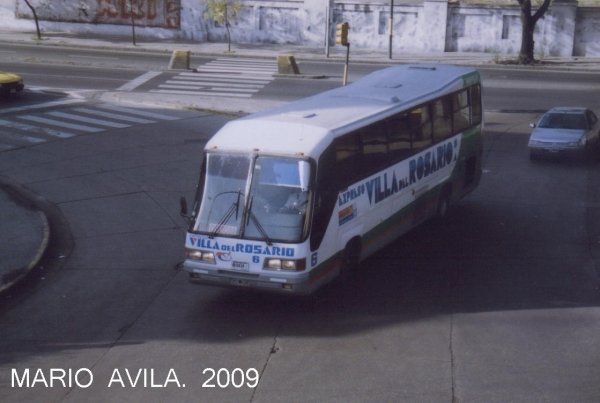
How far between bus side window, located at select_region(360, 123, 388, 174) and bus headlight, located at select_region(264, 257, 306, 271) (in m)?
2.62

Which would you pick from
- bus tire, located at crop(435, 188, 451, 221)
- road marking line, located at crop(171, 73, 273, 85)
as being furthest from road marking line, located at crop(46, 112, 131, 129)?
bus tire, located at crop(435, 188, 451, 221)

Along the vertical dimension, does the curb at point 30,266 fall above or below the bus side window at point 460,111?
below

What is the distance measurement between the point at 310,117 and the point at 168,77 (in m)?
Result: 27.4

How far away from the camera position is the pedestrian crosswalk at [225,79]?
38.6 meters

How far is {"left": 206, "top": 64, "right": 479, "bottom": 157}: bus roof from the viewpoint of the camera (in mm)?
14406

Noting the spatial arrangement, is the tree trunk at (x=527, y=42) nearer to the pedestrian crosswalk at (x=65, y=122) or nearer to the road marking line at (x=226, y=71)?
the road marking line at (x=226, y=71)

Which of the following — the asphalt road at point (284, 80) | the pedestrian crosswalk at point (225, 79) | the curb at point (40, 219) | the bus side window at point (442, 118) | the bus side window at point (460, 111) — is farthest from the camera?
the pedestrian crosswalk at point (225, 79)

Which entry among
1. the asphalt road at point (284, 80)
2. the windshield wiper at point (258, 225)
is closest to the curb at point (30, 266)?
the windshield wiper at point (258, 225)

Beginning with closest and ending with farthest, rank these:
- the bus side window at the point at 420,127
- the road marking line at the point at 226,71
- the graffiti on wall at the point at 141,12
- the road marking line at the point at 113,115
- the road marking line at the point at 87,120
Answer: the bus side window at the point at 420,127
the road marking line at the point at 87,120
the road marking line at the point at 113,115
the road marking line at the point at 226,71
the graffiti on wall at the point at 141,12

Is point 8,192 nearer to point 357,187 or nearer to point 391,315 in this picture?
point 357,187

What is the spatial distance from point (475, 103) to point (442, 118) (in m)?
2.32

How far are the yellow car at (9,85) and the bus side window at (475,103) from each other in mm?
18869

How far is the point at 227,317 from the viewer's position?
46.8ft

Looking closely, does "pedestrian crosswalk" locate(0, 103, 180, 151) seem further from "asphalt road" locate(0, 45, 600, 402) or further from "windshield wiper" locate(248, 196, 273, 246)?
"windshield wiper" locate(248, 196, 273, 246)
